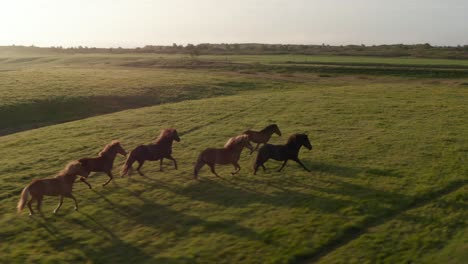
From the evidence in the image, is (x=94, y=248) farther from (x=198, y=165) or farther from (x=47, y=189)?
(x=198, y=165)

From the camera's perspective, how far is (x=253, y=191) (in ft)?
50.5

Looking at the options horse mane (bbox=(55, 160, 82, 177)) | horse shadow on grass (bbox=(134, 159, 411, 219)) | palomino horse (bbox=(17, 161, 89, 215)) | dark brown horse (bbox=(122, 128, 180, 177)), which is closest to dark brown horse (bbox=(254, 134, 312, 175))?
horse shadow on grass (bbox=(134, 159, 411, 219))

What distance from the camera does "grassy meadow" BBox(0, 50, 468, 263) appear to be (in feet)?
37.9

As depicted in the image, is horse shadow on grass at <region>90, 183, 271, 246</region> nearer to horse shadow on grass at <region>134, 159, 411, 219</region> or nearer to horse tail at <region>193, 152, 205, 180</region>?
horse shadow on grass at <region>134, 159, 411, 219</region>

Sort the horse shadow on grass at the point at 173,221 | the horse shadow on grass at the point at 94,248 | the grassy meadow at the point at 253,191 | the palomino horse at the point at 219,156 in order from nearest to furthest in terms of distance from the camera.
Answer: the horse shadow on grass at the point at 94,248, the grassy meadow at the point at 253,191, the horse shadow on grass at the point at 173,221, the palomino horse at the point at 219,156

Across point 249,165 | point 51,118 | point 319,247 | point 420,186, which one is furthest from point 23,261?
point 51,118

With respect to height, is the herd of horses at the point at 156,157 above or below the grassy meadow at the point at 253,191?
above

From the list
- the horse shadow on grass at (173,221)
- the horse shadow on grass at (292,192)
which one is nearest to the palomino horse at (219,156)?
the horse shadow on grass at (292,192)

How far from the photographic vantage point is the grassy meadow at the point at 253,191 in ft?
37.9

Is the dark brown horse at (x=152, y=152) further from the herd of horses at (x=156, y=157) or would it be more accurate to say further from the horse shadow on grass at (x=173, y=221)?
the horse shadow on grass at (x=173, y=221)

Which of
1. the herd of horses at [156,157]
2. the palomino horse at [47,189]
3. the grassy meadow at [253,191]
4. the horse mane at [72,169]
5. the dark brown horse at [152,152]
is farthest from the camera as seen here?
the dark brown horse at [152,152]

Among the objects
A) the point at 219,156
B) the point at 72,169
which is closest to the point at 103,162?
the point at 72,169

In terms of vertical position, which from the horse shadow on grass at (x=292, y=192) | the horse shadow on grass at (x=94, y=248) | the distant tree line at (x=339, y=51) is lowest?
the horse shadow on grass at (x=94, y=248)

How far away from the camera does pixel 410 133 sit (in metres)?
23.7
